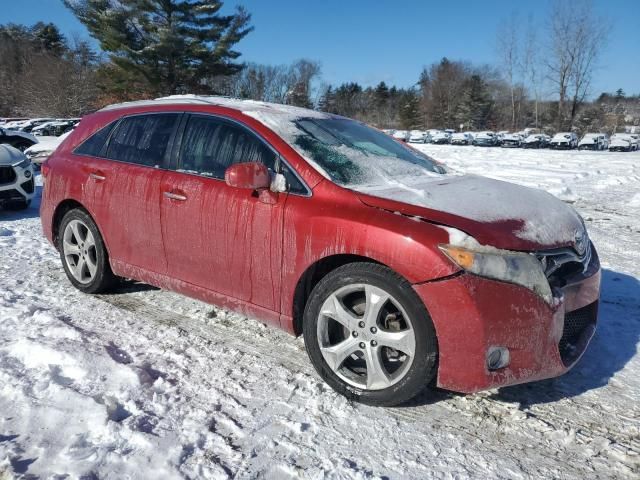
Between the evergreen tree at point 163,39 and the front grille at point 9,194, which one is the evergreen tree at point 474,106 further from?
the front grille at point 9,194

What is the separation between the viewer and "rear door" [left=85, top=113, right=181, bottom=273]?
3488 millimetres

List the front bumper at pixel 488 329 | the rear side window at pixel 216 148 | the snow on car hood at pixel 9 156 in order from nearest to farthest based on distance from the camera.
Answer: the front bumper at pixel 488 329
the rear side window at pixel 216 148
the snow on car hood at pixel 9 156

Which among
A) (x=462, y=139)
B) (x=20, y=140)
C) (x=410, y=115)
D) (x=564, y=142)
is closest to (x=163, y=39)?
(x=20, y=140)

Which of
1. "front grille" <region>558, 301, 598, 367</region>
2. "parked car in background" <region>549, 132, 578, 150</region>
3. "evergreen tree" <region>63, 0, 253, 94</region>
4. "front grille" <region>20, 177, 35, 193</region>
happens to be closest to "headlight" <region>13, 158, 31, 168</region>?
"front grille" <region>20, 177, 35, 193</region>

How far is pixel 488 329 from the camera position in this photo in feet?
7.41

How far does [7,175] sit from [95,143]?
12.6 ft

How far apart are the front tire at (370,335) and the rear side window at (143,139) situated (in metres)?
1.71

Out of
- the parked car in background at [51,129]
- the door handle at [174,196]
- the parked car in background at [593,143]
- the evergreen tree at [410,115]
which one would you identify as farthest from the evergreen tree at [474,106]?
the door handle at [174,196]

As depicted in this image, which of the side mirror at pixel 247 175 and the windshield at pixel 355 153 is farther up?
the windshield at pixel 355 153

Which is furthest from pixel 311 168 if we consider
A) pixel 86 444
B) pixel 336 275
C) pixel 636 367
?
pixel 636 367

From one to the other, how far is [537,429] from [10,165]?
285 inches

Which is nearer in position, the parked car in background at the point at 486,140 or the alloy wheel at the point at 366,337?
the alloy wheel at the point at 366,337

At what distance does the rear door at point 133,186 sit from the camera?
3.49 m

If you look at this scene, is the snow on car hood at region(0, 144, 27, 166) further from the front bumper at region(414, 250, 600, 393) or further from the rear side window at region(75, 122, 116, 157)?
the front bumper at region(414, 250, 600, 393)
